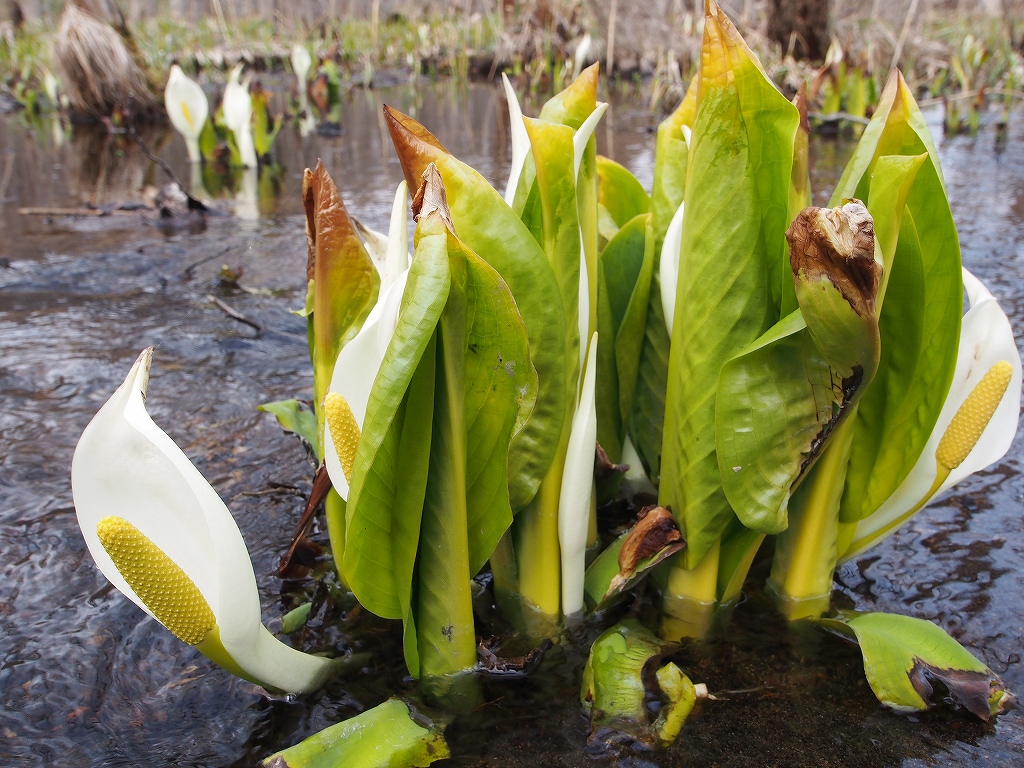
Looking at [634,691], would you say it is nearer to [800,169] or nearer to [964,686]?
[964,686]

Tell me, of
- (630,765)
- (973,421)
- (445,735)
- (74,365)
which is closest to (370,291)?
(445,735)

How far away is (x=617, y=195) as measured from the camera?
1.62 m

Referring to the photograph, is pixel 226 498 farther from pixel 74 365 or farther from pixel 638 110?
pixel 638 110

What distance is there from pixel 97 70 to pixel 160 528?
785 centimetres

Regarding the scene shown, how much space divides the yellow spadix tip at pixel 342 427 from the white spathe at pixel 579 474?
0.95 ft

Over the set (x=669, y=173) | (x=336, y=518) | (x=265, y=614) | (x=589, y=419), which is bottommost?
(x=265, y=614)

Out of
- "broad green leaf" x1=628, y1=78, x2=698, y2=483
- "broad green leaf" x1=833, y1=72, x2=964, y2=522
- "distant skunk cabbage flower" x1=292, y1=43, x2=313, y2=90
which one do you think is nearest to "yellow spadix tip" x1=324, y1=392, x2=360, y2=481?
"broad green leaf" x1=628, y1=78, x2=698, y2=483

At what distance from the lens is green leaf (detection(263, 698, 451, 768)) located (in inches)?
37.8

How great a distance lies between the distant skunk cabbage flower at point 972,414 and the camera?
1.14 meters

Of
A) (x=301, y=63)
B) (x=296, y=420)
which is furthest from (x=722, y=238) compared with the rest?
(x=301, y=63)

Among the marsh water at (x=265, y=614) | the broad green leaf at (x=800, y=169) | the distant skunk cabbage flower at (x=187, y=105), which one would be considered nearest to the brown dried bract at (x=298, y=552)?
the marsh water at (x=265, y=614)

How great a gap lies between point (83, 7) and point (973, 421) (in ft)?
26.6

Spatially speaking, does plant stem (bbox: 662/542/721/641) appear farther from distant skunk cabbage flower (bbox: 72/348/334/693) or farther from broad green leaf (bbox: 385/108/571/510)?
distant skunk cabbage flower (bbox: 72/348/334/693)

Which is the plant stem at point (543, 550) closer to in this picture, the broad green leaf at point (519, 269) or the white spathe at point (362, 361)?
the broad green leaf at point (519, 269)
